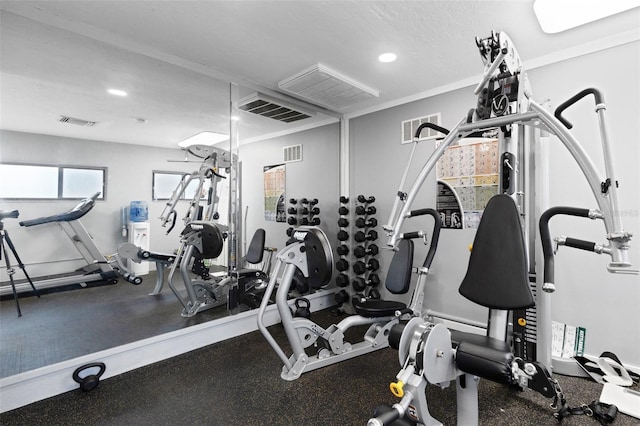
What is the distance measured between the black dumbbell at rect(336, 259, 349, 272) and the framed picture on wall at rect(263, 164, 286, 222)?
0.93 meters

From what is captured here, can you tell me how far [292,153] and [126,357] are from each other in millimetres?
2824

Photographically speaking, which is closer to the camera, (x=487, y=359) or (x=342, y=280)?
(x=487, y=359)

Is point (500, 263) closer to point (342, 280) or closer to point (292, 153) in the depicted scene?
point (342, 280)

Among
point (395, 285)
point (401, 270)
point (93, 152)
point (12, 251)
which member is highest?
point (93, 152)

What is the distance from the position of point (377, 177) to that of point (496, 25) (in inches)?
73.8

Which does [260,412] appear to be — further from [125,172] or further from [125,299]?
[125,172]

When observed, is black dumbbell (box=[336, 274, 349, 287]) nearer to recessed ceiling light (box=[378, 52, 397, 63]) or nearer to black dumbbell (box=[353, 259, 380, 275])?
black dumbbell (box=[353, 259, 380, 275])

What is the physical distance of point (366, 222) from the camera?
11.8 feet

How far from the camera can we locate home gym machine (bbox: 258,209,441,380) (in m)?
2.23

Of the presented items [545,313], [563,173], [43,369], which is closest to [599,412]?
[545,313]

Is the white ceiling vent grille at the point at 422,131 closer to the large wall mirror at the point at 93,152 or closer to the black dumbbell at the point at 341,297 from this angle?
the large wall mirror at the point at 93,152

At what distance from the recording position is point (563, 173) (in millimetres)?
2445

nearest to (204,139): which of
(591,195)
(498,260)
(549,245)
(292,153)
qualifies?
(292,153)

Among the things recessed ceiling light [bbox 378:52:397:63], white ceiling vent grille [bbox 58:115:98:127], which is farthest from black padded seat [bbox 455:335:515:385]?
white ceiling vent grille [bbox 58:115:98:127]
